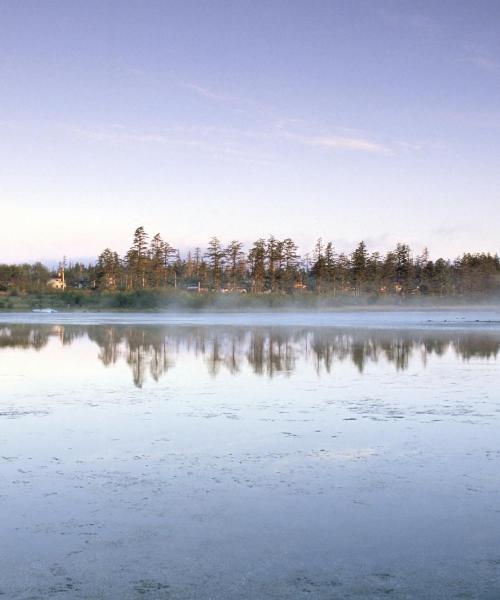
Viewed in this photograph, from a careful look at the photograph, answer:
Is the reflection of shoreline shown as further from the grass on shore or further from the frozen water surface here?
the grass on shore

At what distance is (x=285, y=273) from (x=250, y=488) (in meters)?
91.4

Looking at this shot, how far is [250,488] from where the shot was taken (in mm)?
6602

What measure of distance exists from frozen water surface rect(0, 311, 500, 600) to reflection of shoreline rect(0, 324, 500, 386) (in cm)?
287

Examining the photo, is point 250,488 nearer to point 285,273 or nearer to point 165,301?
point 165,301

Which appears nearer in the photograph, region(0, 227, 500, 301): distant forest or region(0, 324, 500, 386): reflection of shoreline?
region(0, 324, 500, 386): reflection of shoreline

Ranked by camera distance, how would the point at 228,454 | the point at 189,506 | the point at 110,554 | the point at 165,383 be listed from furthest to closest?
the point at 165,383 < the point at 228,454 < the point at 189,506 < the point at 110,554

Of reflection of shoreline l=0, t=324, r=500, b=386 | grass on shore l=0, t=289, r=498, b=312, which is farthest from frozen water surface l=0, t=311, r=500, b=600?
grass on shore l=0, t=289, r=498, b=312

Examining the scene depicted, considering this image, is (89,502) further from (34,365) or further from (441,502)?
(34,365)

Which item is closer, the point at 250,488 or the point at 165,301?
the point at 250,488

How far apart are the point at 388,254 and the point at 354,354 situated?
→ 92571mm

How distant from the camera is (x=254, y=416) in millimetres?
10320

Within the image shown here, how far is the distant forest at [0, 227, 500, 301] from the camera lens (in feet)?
314

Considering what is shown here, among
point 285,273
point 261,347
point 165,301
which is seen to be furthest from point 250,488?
point 285,273

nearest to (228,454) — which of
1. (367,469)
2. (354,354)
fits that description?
(367,469)
